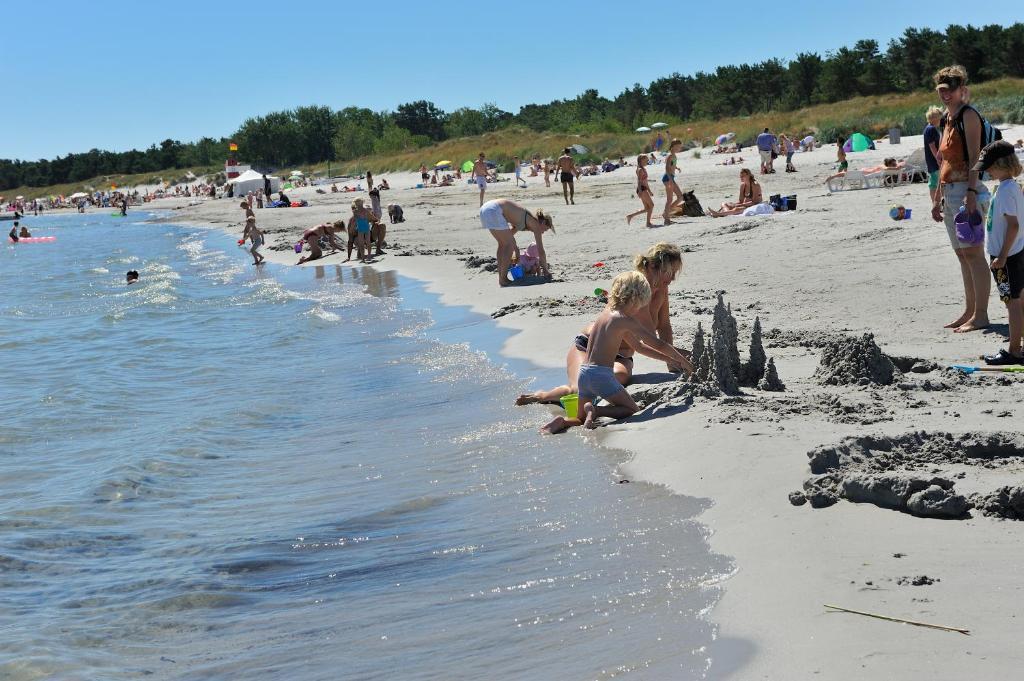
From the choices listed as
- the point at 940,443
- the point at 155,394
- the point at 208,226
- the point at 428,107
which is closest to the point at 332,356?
the point at 155,394

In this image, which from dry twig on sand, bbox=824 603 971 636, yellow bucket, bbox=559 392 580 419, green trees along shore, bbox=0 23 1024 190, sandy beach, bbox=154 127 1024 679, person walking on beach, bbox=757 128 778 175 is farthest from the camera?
green trees along shore, bbox=0 23 1024 190

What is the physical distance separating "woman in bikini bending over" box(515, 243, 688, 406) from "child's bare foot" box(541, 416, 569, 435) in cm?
54

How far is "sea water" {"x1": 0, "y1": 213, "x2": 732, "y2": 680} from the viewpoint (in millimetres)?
4133

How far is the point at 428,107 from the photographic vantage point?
352ft

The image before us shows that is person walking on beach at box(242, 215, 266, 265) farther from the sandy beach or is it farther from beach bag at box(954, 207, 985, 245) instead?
beach bag at box(954, 207, 985, 245)

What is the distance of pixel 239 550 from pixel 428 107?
104977 mm

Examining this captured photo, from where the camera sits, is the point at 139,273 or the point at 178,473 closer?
the point at 178,473

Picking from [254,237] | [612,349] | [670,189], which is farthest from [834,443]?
[254,237]

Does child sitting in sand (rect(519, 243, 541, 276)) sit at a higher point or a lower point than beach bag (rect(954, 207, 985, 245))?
lower

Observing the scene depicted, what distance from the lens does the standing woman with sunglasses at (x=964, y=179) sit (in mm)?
7559

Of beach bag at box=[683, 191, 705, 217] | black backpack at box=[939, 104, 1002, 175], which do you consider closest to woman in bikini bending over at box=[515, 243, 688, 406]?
black backpack at box=[939, 104, 1002, 175]

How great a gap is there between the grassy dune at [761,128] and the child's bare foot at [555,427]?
28.7 m

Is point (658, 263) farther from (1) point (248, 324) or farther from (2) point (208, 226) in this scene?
(2) point (208, 226)

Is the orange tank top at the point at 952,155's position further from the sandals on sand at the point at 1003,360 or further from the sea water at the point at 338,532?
the sea water at the point at 338,532
